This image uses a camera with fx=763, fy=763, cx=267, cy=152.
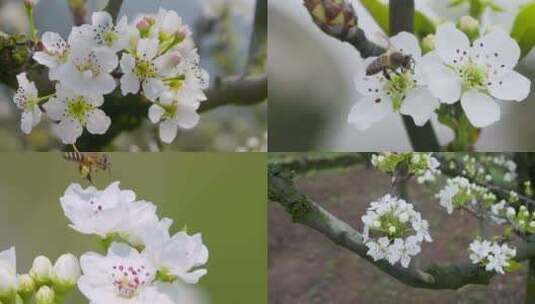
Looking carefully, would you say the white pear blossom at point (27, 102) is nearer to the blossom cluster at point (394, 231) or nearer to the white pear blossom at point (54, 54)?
the white pear blossom at point (54, 54)

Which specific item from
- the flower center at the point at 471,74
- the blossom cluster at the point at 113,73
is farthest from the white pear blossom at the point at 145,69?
the flower center at the point at 471,74

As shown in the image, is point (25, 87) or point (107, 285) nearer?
point (107, 285)

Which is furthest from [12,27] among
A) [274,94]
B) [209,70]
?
[274,94]

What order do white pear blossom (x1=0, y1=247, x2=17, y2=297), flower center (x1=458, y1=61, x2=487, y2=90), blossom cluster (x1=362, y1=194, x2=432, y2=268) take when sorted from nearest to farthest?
white pear blossom (x1=0, y1=247, x2=17, y2=297) < flower center (x1=458, y1=61, x2=487, y2=90) < blossom cluster (x1=362, y1=194, x2=432, y2=268)

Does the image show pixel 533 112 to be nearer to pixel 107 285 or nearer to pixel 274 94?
pixel 274 94

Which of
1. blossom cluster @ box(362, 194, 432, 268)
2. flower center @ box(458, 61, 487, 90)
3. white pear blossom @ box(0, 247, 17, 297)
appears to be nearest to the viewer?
white pear blossom @ box(0, 247, 17, 297)

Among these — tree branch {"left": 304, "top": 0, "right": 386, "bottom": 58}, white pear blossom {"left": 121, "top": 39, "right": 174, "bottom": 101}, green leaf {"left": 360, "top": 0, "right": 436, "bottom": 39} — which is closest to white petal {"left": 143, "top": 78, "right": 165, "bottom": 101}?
white pear blossom {"left": 121, "top": 39, "right": 174, "bottom": 101}

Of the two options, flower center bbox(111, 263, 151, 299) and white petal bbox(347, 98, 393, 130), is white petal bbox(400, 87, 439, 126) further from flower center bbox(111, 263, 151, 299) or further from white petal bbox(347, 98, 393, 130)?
flower center bbox(111, 263, 151, 299)
